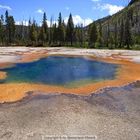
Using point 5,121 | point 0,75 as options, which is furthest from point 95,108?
point 0,75

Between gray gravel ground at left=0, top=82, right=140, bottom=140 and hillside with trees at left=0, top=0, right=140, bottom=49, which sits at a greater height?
hillside with trees at left=0, top=0, right=140, bottom=49

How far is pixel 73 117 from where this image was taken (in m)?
16.0

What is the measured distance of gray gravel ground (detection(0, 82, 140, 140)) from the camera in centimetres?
1378

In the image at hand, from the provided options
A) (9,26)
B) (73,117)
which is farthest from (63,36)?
(73,117)

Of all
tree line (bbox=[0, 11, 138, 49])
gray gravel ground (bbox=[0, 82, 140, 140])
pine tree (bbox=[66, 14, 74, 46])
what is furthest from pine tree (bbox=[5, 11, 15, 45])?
gray gravel ground (bbox=[0, 82, 140, 140])

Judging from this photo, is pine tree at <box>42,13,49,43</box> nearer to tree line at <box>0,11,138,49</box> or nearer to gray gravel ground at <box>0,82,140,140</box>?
tree line at <box>0,11,138,49</box>

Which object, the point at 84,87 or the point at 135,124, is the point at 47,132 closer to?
the point at 135,124

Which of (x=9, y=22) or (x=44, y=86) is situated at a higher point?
(x=9, y=22)

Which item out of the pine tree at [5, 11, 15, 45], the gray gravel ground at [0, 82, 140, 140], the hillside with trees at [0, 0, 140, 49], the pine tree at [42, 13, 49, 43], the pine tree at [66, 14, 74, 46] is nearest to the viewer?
the gray gravel ground at [0, 82, 140, 140]

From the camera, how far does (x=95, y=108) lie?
704 inches

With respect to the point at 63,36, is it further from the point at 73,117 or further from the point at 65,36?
the point at 73,117

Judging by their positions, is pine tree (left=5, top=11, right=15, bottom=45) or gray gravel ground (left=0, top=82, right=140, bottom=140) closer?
gray gravel ground (left=0, top=82, right=140, bottom=140)

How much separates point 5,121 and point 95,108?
5762 millimetres

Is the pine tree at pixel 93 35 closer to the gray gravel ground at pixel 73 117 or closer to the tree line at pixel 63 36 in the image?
the tree line at pixel 63 36
